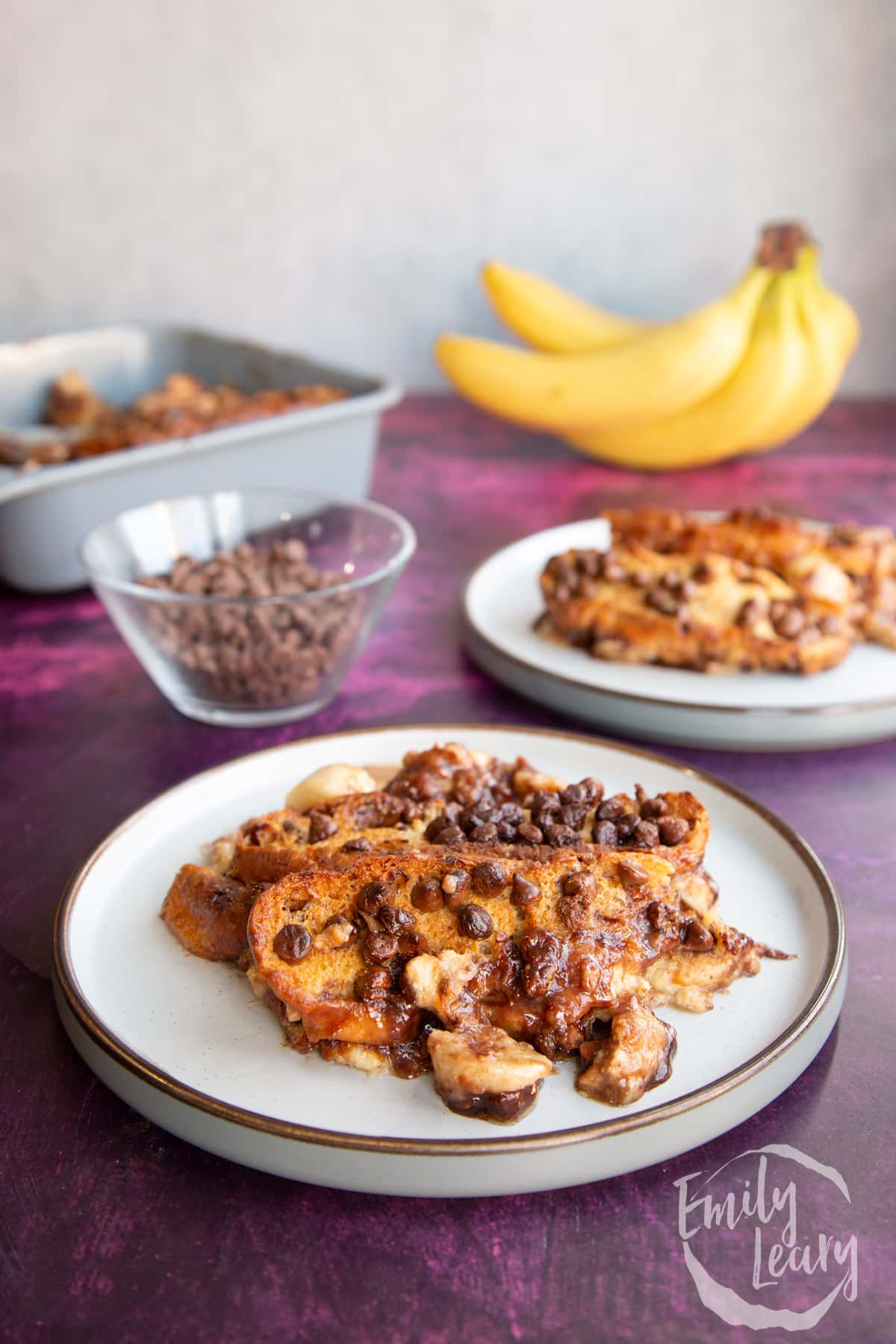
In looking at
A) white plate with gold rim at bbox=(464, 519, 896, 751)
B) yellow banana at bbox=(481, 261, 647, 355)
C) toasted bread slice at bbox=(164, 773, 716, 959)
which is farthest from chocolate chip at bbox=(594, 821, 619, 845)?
yellow banana at bbox=(481, 261, 647, 355)

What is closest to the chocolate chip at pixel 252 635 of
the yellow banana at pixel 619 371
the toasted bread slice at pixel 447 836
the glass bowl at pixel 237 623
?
the glass bowl at pixel 237 623

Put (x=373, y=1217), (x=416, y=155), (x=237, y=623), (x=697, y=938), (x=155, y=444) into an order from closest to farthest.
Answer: (x=373, y=1217) < (x=697, y=938) < (x=237, y=623) < (x=155, y=444) < (x=416, y=155)

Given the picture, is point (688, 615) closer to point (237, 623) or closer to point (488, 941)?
point (237, 623)

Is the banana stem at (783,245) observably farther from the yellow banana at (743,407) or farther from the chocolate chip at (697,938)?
the chocolate chip at (697,938)

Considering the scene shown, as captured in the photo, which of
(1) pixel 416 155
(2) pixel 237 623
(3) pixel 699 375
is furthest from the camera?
(1) pixel 416 155

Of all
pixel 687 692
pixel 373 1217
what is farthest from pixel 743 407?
pixel 373 1217
